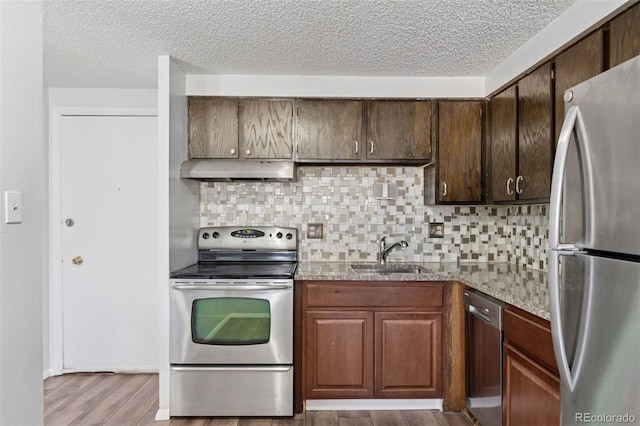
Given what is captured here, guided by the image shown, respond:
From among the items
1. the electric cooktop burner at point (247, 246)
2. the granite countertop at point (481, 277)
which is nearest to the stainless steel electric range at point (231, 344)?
the granite countertop at point (481, 277)

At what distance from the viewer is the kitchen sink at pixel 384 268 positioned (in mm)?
2965

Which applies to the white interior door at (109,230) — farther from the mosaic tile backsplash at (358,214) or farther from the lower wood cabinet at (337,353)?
the lower wood cabinet at (337,353)

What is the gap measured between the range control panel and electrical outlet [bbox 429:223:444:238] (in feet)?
3.54

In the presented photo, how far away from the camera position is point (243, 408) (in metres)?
Result: 2.50

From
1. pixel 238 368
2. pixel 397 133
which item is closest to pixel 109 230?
pixel 238 368

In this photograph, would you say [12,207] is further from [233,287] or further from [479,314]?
[479,314]

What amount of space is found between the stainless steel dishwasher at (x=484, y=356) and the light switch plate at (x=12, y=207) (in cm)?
206

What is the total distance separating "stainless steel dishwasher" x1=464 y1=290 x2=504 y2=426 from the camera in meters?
2.06

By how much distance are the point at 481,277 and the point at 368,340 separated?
2.65ft

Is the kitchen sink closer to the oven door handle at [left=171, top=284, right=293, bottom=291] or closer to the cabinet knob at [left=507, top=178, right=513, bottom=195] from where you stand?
the oven door handle at [left=171, top=284, right=293, bottom=291]

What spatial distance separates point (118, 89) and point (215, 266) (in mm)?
1682

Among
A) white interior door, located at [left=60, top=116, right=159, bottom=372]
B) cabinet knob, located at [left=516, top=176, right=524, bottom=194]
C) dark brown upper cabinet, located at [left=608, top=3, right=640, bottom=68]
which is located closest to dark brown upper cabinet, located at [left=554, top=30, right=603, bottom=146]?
dark brown upper cabinet, located at [left=608, top=3, right=640, bottom=68]

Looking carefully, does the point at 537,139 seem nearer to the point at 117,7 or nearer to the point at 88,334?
the point at 117,7

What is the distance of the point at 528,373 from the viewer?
1748 mm
